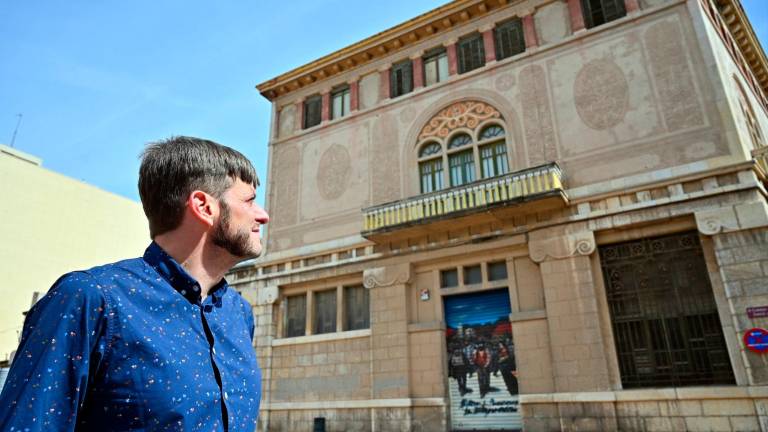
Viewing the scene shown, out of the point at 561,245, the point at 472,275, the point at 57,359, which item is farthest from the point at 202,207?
the point at 472,275

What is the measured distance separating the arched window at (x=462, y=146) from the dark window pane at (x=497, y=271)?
10.2 ft

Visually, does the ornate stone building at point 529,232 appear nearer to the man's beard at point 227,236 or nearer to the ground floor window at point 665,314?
the ground floor window at point 665,314

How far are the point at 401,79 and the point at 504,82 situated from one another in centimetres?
469

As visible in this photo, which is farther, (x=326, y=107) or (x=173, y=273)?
(x=326, y=107)

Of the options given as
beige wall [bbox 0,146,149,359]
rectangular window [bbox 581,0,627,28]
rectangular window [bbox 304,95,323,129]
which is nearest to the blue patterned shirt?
rectangular window [bbox 581,0,627,28]

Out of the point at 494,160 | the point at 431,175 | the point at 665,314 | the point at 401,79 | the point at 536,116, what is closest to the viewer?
the point at 665,314

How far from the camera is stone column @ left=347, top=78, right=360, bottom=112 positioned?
67.2 feet

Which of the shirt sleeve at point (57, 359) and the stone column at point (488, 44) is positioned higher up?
the stone column at point (488, 44)

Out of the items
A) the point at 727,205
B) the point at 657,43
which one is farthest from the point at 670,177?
the point at 657,43

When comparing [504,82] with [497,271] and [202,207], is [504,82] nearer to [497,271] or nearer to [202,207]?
[497,271]

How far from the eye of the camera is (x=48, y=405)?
4.30 ft

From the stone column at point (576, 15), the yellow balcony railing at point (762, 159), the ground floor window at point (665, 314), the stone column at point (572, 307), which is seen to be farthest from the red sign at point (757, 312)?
the stone column at point (576, 15)

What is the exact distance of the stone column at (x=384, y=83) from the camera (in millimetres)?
19844

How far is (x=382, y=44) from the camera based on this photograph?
65.9ft
